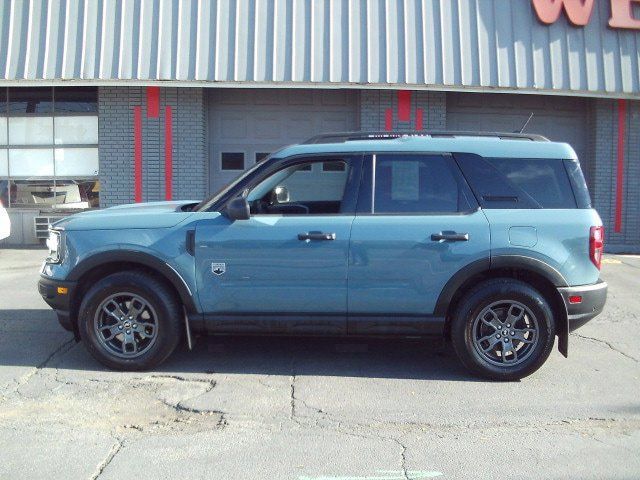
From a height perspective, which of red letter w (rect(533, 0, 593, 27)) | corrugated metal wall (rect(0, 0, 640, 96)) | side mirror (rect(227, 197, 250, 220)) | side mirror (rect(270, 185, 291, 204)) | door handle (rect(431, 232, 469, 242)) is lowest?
door handle (rect(431, 232, 469, 242))

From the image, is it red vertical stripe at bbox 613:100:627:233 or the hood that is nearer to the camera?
the hood

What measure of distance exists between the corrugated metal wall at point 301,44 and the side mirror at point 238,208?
6.61m

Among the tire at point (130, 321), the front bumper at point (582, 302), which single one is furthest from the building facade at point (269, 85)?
the front bumper at point (582, 302)

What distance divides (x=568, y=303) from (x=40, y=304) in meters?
5.93

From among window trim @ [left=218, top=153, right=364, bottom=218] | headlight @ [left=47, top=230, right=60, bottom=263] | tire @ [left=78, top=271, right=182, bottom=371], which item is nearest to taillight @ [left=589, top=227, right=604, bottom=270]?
window trim @ [left=218, top=153, right=364, bottom=218]

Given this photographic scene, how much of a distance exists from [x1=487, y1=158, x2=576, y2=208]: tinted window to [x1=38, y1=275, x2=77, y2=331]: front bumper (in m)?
3.61

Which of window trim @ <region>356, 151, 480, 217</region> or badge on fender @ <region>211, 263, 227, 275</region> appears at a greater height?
window trim @ <region>356, 151, 480, 217</region>

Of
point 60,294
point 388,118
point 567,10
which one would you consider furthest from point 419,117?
point 60,294

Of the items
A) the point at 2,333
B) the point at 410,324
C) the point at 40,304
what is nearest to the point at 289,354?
the point at 410,324

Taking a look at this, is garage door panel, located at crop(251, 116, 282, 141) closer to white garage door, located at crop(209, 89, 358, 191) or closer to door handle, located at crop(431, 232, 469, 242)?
white garage door, located at crop(209, 89, 358, 191)

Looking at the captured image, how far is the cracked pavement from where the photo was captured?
4227 mm

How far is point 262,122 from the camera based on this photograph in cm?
1318

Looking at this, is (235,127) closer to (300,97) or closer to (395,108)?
(300,97)

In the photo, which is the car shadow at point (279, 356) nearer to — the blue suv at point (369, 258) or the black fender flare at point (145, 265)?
the blue suv at point (369, 258)
